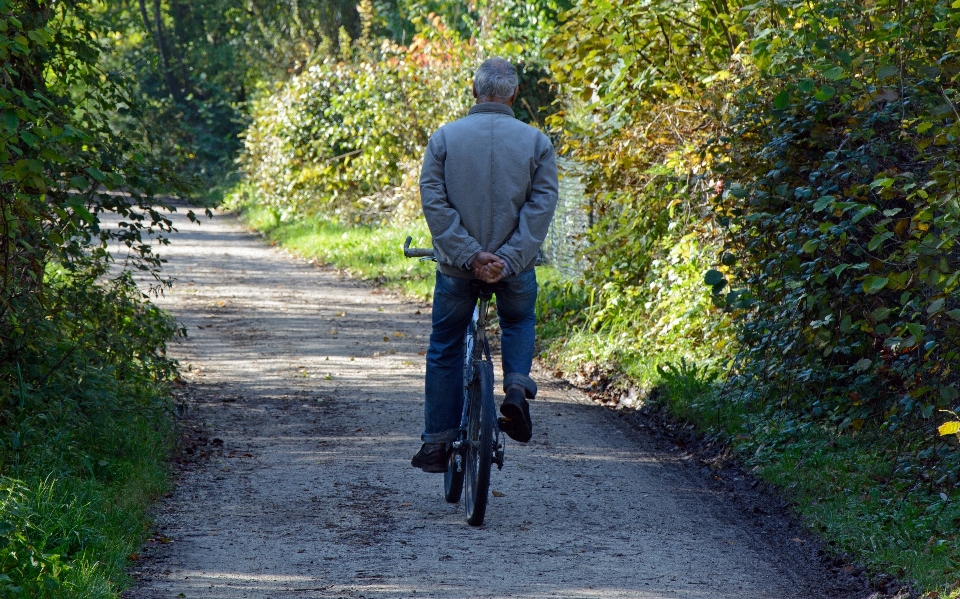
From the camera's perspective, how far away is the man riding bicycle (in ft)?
16.9

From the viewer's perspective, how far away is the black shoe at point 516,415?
203 inches

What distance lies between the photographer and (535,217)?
521cm

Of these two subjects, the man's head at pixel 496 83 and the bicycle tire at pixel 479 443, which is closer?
the bicycle tire at pixel 479 443

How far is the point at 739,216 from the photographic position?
23.6 feet

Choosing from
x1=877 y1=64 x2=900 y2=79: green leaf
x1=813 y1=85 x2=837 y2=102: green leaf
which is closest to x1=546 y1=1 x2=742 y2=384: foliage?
x1=813 y1=85 x2=837 y2=102: green leaf

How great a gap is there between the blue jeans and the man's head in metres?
0.92

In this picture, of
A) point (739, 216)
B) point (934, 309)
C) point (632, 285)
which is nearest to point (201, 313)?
point (632, 285)

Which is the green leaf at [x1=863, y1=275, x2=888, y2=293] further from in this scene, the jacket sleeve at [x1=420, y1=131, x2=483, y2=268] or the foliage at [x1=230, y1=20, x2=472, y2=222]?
the foliage at [x1=230, y1=20, x2=472, y2=222]

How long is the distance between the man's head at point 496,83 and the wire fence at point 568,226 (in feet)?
23.1

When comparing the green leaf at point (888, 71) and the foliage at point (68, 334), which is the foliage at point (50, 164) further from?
the green leaf at point (888, 71)

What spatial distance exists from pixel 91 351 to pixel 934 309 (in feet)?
15.7

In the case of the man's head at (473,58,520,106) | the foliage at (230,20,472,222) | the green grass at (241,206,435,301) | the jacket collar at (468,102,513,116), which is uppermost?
the man's head at (473,58,520,106)

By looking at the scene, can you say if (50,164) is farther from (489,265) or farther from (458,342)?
(489,265)

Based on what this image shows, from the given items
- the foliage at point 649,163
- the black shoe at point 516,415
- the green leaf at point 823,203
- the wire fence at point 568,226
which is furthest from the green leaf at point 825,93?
the wire fence at point 568,226
